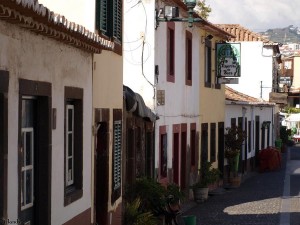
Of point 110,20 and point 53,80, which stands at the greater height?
point 110,20

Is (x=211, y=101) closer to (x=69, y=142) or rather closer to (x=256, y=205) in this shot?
(x=256, y=205)

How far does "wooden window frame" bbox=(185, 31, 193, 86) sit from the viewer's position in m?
24.4

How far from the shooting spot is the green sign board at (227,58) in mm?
28938

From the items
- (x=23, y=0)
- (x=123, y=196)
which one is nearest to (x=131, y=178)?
(x=123, y=196)

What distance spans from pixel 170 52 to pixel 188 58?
2.92 metres

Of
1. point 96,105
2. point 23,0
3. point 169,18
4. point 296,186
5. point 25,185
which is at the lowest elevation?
point 296,186

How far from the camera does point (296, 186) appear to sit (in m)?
31.2

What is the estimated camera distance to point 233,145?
3130cm

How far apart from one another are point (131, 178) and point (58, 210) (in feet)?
22.5

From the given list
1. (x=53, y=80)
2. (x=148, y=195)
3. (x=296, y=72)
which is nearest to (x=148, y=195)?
(x=148, y=195)

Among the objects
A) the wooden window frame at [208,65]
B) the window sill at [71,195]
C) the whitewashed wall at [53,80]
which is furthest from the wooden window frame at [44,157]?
the wooden window frame at [208,65]

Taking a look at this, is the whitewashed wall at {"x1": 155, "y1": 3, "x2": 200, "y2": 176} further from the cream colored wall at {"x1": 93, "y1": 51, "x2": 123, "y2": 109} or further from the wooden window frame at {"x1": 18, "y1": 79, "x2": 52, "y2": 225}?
the wooden window frame at {"x1": 18, "y1": 79, "x2": 52, "y2": 225}

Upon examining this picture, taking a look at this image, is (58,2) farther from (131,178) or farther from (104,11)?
(131,178)

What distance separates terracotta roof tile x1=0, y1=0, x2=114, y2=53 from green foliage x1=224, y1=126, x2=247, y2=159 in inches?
790
